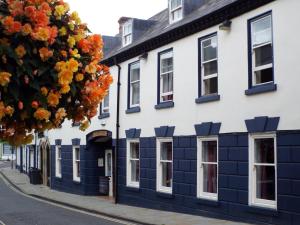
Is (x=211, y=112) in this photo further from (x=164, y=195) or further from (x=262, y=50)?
(x=164, y=195)

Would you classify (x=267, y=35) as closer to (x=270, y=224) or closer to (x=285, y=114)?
(x=285, y=114)

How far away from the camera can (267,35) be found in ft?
44.5

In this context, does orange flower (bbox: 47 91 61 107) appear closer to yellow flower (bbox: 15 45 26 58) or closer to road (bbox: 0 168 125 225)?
yellow flower (bbox: 15 45 26 58)

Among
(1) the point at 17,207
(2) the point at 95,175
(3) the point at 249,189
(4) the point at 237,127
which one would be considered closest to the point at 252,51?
(4) the point at 237,127

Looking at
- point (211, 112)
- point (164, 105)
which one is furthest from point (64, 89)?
point (164, 105)

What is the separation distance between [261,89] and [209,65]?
299cm

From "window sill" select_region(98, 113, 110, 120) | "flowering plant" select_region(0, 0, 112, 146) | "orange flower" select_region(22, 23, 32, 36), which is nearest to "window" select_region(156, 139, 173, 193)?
"window sill" select_region(98, 113, 110, 120)

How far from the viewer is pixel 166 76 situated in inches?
738

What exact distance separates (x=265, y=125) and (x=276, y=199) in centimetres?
188

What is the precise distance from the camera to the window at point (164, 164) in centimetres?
1828

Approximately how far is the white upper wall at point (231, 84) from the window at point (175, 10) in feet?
3.92

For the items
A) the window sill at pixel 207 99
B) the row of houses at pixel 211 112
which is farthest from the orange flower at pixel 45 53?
the window sill at pixel 207 99

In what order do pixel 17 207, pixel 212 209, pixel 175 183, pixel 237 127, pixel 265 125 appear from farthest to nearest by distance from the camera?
1. pixel 17 207
2. pixel 175 183
3. pixel 212 209
4. pixel 237 127
5. pixel 265 125

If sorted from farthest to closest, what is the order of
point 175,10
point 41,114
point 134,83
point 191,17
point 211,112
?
point 134,83 → point 175,10 → point 191,17 → point 211,112 → point 41,114
